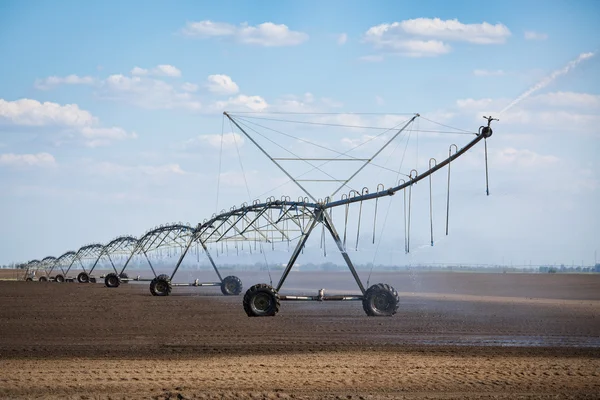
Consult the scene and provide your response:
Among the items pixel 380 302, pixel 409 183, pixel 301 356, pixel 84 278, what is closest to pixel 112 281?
pixel 84 278

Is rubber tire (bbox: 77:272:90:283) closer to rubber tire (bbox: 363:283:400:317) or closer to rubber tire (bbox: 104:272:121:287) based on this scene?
rubber tire (bbox: 104:272:121:287)

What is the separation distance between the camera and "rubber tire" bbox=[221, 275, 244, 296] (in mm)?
57562

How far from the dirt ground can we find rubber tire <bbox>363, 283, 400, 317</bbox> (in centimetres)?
35

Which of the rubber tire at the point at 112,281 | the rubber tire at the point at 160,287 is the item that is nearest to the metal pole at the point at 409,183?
the rubber tire at the point at 160,287

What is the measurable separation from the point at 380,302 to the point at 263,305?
14.2 feet

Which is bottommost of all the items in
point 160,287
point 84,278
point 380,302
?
point 380,302

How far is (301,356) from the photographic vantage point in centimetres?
2061

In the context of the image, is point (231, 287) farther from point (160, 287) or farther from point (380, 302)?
point (380, 302)

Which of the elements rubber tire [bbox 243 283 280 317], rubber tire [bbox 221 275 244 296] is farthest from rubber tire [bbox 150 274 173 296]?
rubber tire [bbox 243 283 280 317]

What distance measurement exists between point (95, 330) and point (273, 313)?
6788 mm

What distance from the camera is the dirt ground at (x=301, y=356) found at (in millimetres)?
15891

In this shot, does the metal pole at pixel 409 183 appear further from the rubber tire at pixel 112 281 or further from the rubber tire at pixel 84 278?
the rubber tire at pixel 84 278

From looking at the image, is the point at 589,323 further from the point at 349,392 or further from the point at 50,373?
the point at 50,373

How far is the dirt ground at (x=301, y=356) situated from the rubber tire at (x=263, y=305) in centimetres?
47
